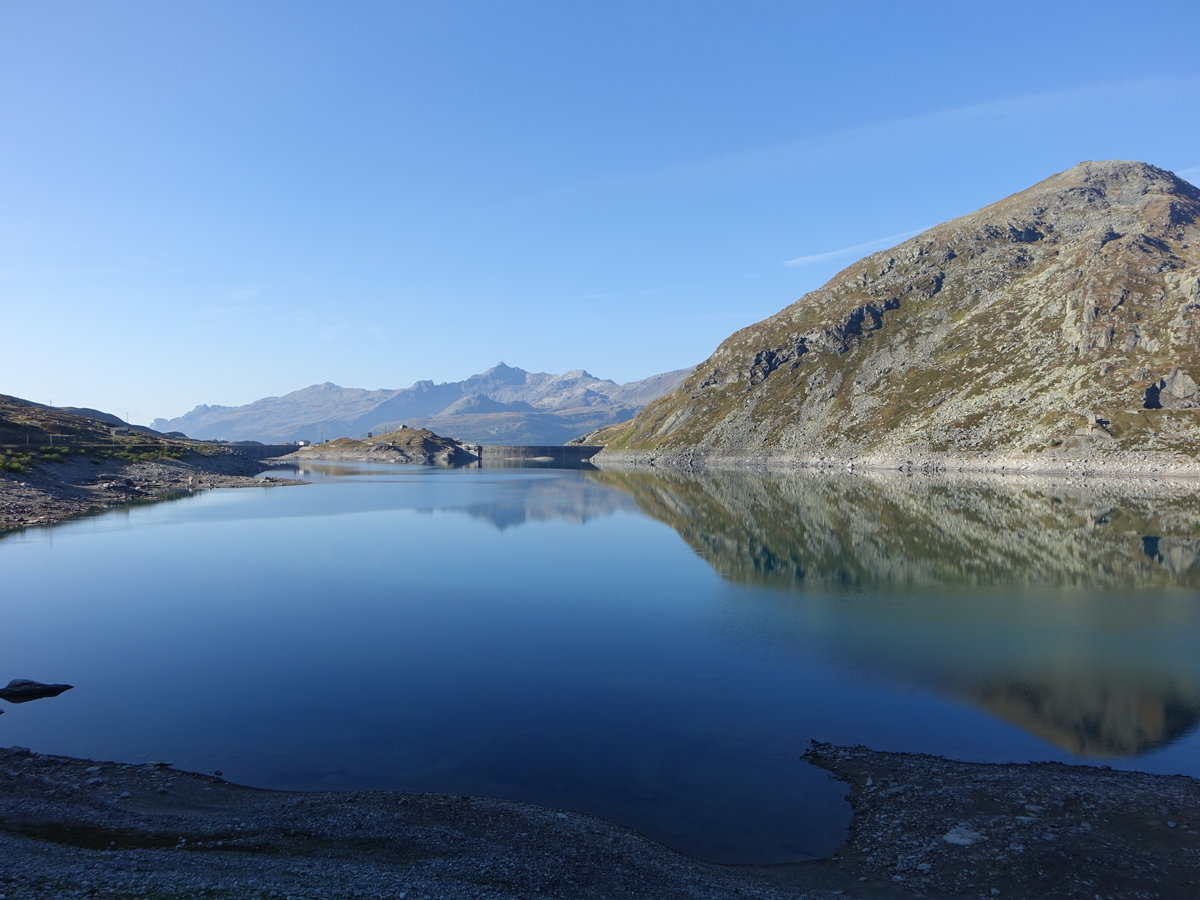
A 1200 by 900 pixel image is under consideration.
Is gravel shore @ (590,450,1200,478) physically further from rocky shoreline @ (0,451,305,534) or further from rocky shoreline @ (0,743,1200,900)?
rocky shoreline @ (0,451,305,534)

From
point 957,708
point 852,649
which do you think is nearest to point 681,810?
point 957,708

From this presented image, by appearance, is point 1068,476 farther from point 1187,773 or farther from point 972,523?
point 1187,773

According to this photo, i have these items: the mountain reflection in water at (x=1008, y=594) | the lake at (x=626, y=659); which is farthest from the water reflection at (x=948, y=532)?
the lake at (x=626, y=659)

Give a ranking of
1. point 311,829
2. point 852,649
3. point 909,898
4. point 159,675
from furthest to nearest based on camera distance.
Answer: point 852,649 → point 159,675 → point 311,829 → point 909,898

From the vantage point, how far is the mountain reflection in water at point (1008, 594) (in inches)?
1222

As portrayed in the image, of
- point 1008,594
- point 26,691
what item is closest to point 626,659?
point 26,691

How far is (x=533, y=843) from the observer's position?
19.3 m

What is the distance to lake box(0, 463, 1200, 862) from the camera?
25.0m

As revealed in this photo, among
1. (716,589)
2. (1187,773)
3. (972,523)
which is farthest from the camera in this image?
(972,523)

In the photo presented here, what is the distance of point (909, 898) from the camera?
17.5m

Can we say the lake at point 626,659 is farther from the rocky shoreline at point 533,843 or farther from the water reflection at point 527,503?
the water reflection at point 527,503

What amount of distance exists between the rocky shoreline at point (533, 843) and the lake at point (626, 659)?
1600 mm

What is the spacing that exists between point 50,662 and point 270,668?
1194cm

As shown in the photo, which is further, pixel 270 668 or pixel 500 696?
pixel 270 668
